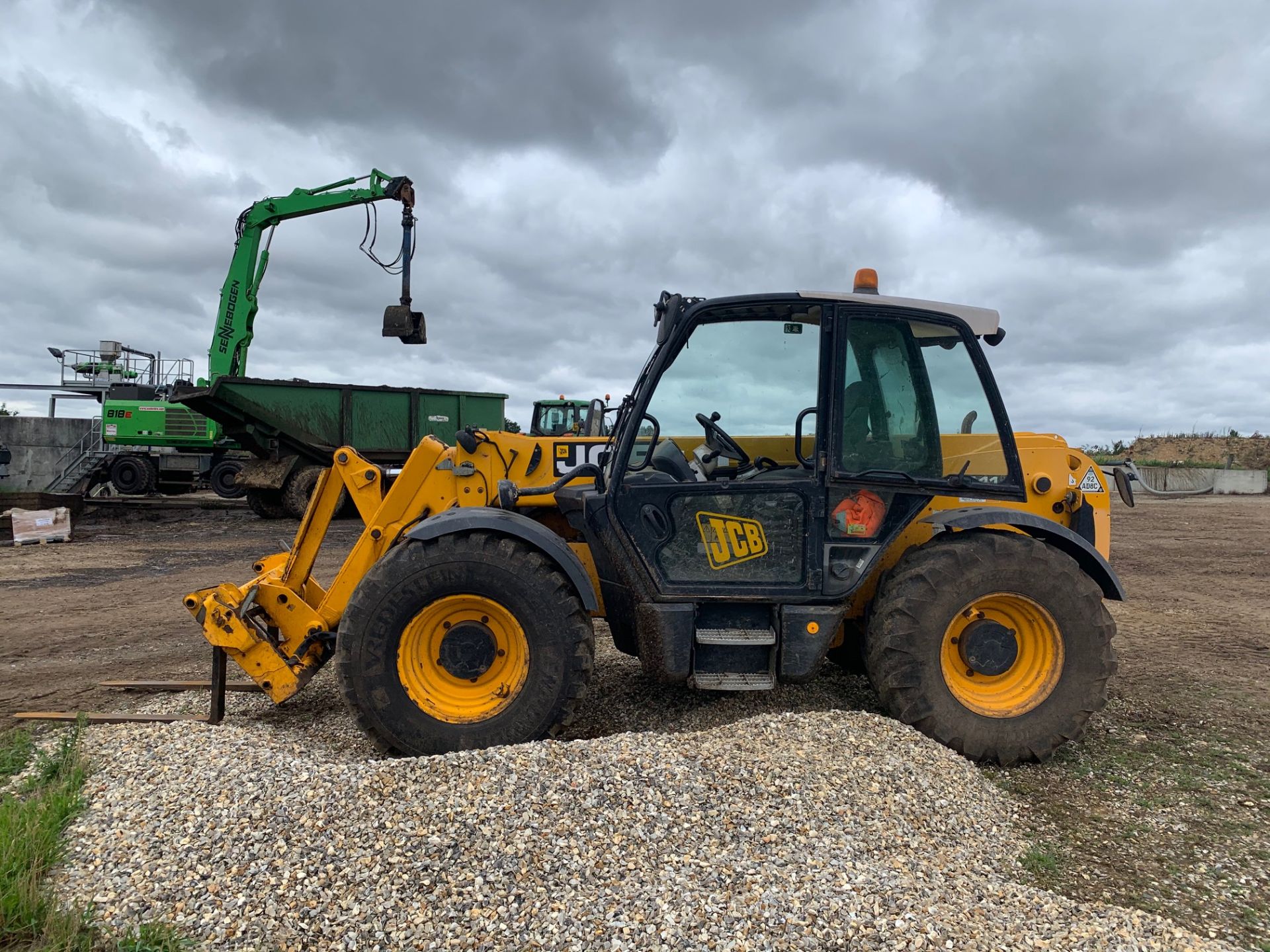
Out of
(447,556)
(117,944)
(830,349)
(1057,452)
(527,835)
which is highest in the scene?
(830,349)

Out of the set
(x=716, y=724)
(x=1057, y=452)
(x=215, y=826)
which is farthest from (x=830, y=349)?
(x=215, y=826)

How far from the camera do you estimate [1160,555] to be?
41.7 ft

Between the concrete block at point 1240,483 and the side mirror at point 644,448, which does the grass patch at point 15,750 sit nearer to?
the side mirror at point 644,448

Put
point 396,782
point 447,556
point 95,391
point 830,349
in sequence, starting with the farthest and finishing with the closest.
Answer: point 95,391, point 830,349, point 447,556, point 396,782

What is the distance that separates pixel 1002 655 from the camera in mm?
4180

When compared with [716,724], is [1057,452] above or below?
above

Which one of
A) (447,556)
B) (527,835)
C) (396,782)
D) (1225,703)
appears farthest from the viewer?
(1225,703)

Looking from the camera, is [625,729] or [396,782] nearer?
[396,782]

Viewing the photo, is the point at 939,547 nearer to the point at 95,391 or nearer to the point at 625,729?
the point at 625,729

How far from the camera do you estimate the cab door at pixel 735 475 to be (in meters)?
4.18

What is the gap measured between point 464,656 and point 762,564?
1.58 metres

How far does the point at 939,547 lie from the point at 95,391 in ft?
86.7

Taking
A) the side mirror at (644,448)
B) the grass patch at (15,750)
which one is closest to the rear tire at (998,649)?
the side mirror at (644,448)

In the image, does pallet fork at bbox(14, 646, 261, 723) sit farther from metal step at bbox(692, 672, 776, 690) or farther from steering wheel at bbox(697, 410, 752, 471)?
steering wheel at bbox(697, 410, 752, 471)
